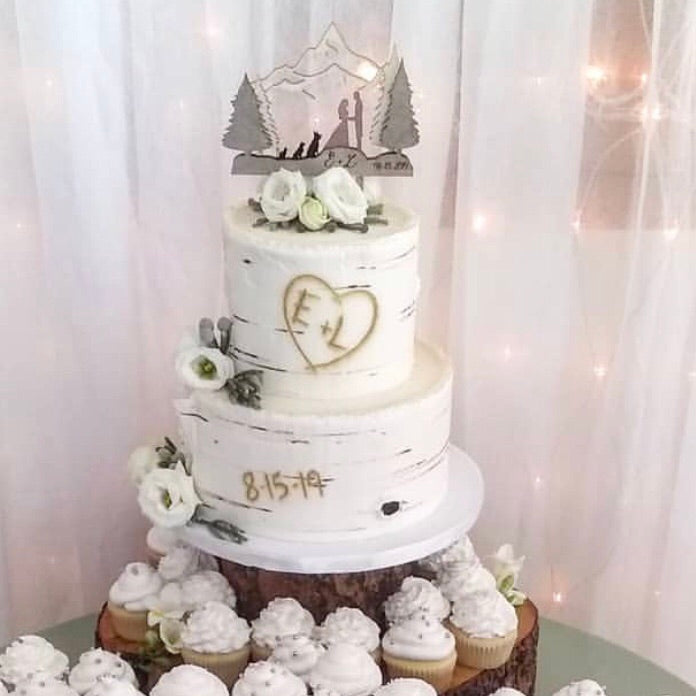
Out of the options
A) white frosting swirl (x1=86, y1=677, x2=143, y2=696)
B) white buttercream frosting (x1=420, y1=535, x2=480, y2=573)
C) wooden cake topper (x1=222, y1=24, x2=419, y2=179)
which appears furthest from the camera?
white buttercream frosting (x1=420, y1=535, x2=480, y2=573)

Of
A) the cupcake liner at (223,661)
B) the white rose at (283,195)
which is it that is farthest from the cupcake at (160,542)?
the white rose at (283,195)

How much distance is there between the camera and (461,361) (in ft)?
5.54

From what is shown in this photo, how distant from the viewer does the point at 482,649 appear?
1.40m

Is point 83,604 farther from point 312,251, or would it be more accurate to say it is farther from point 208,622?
point 312,251

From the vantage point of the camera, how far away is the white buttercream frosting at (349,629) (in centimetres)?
135

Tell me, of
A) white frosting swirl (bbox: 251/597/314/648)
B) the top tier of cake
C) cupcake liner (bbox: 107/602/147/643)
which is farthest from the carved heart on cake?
cupcake liner (bbox: 107/602/147/643)

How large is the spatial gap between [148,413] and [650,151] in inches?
29.5

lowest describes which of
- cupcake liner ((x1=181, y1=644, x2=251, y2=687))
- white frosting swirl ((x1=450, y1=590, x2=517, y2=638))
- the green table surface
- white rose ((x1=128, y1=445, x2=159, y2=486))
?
the green table surface

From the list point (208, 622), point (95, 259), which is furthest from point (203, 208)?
point (208, 622)

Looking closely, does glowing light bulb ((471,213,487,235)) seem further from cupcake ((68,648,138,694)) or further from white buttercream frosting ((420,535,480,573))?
cupcake ((68,648,138,694))

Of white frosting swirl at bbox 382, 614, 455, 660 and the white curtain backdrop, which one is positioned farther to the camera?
the white curtain backdrop

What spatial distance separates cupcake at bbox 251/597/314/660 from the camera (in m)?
1.36

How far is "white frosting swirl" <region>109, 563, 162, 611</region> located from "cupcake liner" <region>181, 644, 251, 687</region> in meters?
0.09

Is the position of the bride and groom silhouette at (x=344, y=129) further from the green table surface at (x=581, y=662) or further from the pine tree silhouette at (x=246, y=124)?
the green table surface at (x=581, y=662)
